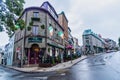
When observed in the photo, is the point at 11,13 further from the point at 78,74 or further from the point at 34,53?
the point at 34,53

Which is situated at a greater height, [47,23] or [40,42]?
[47,23]

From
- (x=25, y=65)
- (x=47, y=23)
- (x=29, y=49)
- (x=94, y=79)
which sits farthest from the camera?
(x=47, y=23)

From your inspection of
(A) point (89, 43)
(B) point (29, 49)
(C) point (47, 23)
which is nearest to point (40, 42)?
(B) point (29, 49)

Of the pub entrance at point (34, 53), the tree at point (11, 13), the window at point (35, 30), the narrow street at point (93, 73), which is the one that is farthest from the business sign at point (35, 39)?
the tree at point (11, 13)

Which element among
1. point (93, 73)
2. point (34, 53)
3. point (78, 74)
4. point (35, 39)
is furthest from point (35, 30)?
point (93, 73)

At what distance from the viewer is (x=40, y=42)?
3103cm

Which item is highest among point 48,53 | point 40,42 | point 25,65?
point 40,42

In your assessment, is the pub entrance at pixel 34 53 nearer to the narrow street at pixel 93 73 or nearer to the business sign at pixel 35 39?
the business sign at pixel 35 39

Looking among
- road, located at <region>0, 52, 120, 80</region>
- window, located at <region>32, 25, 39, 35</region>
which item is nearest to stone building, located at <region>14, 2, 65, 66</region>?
window, located at <region>32, 25, 39, 35</region>

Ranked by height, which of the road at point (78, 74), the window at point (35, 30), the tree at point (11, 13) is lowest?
the road at point (78, 74)

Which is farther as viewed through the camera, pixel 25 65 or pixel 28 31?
pixel 28 31

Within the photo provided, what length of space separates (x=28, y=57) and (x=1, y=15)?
20.3 metres

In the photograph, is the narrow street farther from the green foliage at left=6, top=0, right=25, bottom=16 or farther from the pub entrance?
the pub entrance

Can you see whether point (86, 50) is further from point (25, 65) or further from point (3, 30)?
point (3, 30)
